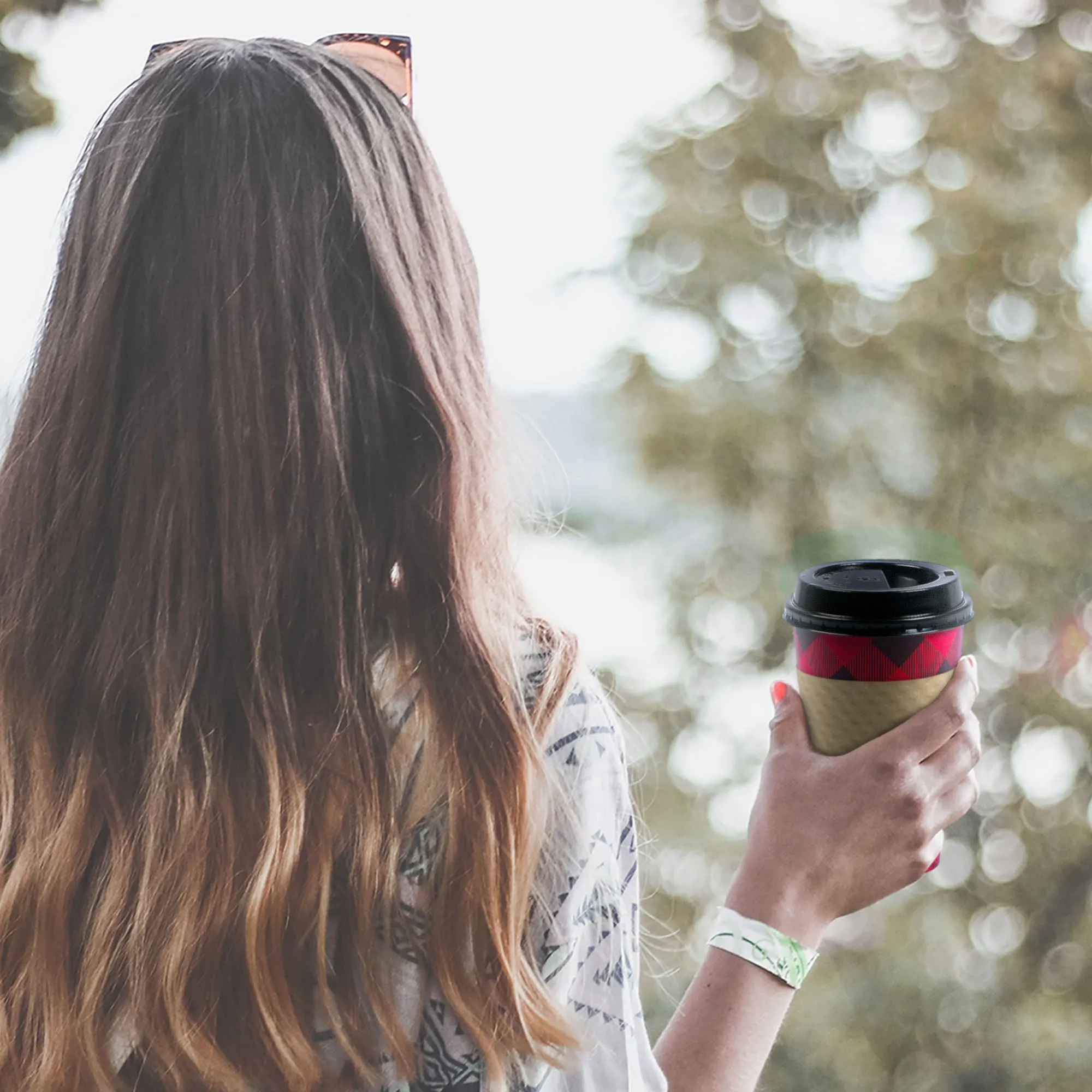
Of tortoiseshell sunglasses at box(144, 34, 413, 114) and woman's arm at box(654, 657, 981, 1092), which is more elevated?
tortoiseshell sunglasses at box(144, 34, 413, 114)

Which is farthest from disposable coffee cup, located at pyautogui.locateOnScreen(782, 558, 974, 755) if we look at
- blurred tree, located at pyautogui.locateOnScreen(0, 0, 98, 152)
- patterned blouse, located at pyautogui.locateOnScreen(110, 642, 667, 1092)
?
blurred tree, located at pyautogui.locateOnScreen(0, 0, 98, 152)

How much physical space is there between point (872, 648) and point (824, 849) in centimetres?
10

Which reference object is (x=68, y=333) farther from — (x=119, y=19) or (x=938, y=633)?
(x=119, y=19)

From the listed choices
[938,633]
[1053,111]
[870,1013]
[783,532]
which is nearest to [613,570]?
[783,532]

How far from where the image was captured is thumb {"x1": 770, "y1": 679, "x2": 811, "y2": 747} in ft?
1.91

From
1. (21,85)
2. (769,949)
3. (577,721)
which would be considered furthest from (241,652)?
(21,85)

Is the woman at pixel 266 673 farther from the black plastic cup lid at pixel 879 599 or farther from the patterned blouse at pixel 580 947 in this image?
the black plastic cup lid at pixel 879 599

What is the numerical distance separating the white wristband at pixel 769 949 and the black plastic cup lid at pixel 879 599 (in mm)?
142

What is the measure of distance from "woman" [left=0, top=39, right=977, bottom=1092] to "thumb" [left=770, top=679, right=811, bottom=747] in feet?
0.44

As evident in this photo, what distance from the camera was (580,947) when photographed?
492 mm

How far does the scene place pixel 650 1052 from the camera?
51 cm

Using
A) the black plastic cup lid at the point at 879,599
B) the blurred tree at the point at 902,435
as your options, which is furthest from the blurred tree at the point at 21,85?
the black plastic cup lid at the point at 879,599

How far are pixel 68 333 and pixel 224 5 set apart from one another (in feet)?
4.34

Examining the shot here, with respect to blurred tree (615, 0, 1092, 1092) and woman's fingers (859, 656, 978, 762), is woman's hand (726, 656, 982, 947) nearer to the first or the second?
woman's fingers (859, 656, 978, 762)
